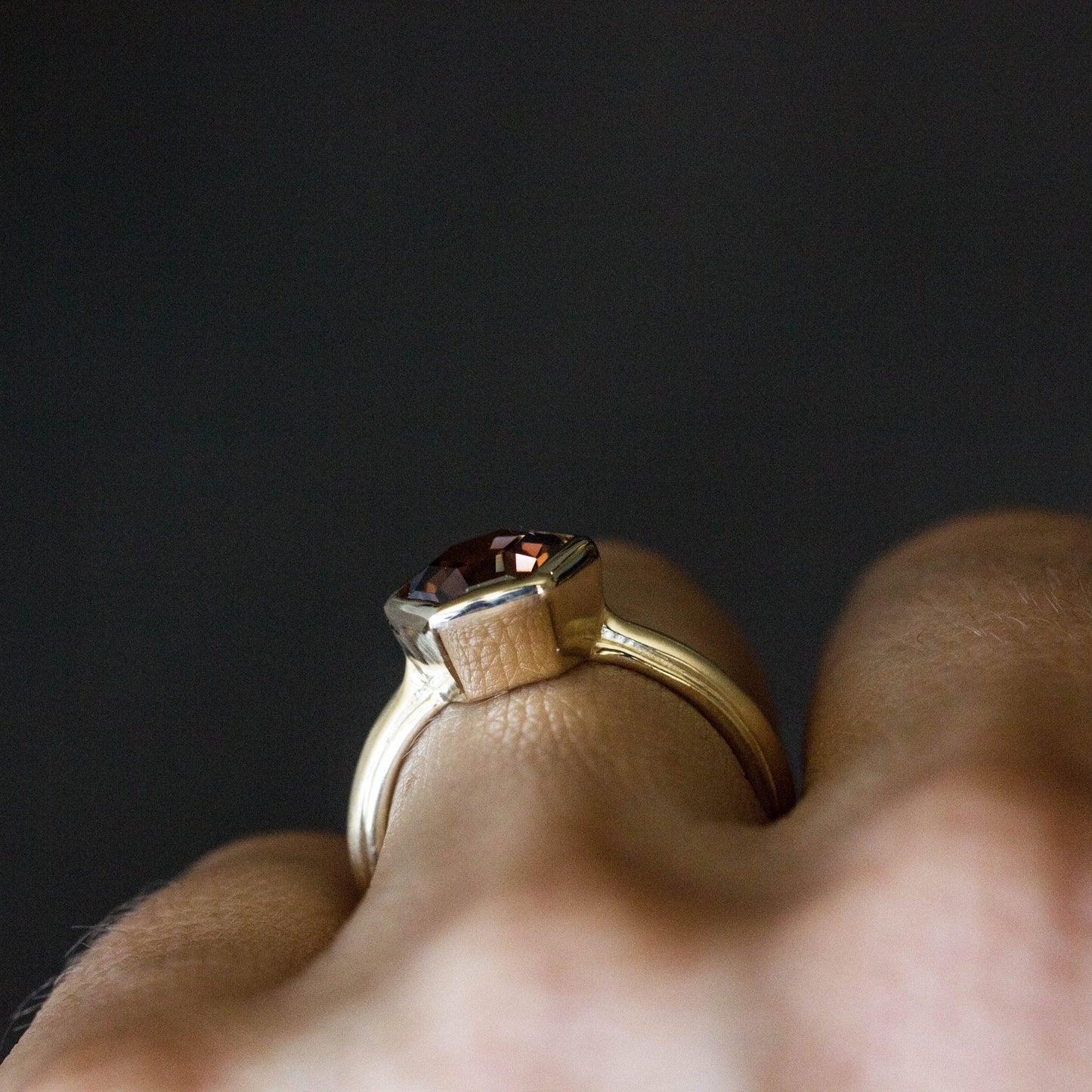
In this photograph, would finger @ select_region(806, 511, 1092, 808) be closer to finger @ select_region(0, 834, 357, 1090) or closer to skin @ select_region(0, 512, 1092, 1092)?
skin @ select_region(0, 512, 1092, 1092)

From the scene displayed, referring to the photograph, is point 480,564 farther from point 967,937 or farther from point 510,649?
point 967,937

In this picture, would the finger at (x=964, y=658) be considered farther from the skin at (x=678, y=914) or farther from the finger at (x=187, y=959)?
the finger at (x=187, y=959)

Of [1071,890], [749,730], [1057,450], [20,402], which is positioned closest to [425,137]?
[20,402]

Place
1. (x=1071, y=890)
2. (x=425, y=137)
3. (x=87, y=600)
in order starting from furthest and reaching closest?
(x=425, y=137)
(x=87, y=600)
(x=1071, y=890)

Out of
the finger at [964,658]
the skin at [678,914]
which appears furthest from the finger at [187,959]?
the finger at [964,658]

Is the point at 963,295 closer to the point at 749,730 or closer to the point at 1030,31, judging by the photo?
the point at 1030,31

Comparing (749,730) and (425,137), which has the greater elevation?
(425,137)

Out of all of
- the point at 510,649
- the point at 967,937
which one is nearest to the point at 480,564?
the point at 510,649
